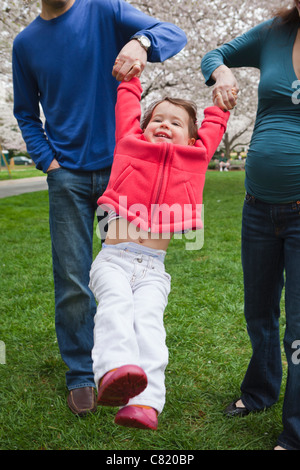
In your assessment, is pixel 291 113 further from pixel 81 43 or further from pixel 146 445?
pixel 146 445

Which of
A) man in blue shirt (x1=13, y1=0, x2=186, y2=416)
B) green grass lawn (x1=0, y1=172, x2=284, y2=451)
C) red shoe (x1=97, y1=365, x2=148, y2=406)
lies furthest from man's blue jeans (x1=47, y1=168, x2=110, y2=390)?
red shoe (x1=97, y1=365, x2=148, y2=406)

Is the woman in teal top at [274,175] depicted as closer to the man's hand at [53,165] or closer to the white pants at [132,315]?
the white pants at [132,315]

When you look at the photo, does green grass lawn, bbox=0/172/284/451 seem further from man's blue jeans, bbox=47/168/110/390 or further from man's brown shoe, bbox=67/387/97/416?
man's blue jeans, bbox=47/168/110/390

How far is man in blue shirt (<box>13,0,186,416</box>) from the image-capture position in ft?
8.20

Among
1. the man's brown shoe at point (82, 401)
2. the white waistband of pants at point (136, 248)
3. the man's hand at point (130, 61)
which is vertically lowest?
the man's brown shoe at point (82, 401)

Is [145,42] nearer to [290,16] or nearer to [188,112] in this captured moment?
[188,112]

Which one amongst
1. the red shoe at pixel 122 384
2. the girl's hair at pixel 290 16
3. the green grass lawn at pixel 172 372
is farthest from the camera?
the green grass lawn at pixel 172 372

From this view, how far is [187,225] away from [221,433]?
4.20 ft

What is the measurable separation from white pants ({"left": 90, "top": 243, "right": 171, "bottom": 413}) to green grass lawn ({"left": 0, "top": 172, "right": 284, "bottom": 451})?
0.93 meters

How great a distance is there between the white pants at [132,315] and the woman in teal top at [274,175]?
605mm

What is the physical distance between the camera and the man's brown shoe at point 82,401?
9.36 ft

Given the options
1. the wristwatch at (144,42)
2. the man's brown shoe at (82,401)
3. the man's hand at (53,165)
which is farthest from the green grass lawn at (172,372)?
the wristwatch at (144,42)

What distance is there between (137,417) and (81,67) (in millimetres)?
1785

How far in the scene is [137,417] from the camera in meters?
1.71
